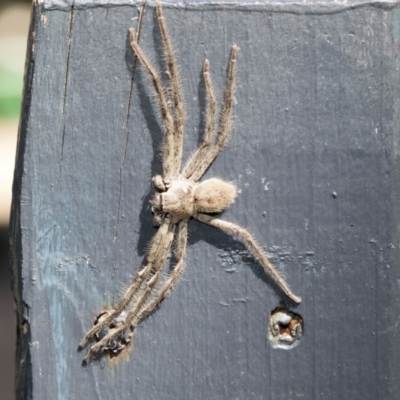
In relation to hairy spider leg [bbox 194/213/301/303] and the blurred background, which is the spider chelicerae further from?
the blurred background

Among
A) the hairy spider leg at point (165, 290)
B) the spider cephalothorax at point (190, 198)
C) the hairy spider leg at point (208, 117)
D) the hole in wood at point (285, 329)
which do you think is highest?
the hairy spider leg at point (208, 117)

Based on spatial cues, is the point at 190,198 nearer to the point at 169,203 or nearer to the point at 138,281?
the point at 169,203

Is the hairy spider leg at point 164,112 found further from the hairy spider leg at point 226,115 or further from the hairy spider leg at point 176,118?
the hairy spider leg at point 226,115

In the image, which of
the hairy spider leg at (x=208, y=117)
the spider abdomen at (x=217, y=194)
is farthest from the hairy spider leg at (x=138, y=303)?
the hairy spider leg at (x=208, y=117)

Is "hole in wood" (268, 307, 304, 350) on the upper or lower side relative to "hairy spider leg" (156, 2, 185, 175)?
lower

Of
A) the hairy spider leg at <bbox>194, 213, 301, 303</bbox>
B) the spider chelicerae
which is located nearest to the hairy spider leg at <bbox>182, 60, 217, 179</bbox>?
the spider chelicerae

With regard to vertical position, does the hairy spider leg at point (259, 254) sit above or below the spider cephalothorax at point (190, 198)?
below

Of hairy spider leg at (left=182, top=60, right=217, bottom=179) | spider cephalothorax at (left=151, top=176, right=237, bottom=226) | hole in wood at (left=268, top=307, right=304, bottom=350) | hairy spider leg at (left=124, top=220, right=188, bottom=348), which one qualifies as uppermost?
hairy spider leg at (left=182, top=60, right=217, bottom=179)

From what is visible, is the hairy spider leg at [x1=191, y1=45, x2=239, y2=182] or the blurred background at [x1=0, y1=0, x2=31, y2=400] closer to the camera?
the hairy spider leg at [x1=191, y1=45, x2=239, y2=182]
